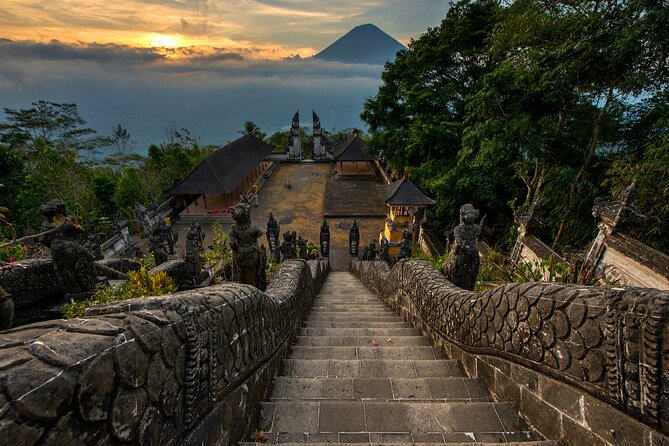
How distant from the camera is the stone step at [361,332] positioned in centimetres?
491

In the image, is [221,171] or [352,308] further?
[221,171]

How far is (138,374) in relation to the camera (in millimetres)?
1411

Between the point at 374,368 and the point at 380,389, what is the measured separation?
1.57 feet

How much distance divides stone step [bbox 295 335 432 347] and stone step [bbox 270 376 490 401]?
1.29 meters

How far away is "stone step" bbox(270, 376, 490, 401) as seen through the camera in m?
2.93

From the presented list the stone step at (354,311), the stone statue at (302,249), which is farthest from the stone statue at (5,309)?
the stone statue at (302,249)

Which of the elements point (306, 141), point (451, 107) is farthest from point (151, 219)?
point (306, 141)

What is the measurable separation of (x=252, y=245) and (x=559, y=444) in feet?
13.7

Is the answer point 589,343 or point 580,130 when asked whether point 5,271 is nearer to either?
point 589,343

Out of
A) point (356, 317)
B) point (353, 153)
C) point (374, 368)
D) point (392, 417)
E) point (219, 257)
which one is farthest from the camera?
point (353, 153)

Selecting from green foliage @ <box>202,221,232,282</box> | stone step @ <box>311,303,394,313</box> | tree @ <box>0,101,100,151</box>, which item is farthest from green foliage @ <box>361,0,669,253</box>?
tree @ <box>0,101,100,151</box>

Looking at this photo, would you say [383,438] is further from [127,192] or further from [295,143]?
[295,143]

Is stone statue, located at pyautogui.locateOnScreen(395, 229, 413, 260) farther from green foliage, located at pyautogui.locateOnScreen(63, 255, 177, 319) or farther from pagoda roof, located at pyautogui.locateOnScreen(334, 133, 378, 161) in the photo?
pagoda roof, located at pyautogui.locateOnScreen(334, 133, 378, 161)

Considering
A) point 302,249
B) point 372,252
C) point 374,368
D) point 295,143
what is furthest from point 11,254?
point 295,143
